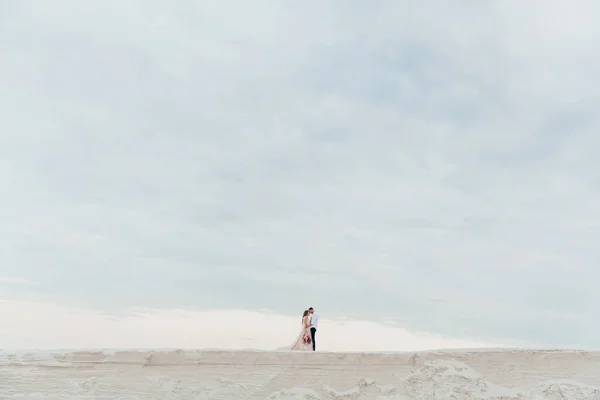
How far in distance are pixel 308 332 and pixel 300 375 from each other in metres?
2.28

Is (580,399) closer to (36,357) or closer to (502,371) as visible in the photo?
(502,371)

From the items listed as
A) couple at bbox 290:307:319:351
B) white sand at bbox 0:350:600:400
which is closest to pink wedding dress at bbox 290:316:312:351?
couple at bbox 290:307:319:351

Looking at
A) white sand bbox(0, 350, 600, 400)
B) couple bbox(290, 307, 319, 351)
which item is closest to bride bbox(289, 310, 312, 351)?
couple bbox(290, 307, 319, 351)

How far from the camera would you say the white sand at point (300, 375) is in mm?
6559

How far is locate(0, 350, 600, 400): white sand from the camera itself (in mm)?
6559

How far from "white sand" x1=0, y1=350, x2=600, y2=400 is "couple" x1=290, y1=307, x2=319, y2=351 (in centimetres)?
211

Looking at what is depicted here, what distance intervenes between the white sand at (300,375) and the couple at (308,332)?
2112 mm

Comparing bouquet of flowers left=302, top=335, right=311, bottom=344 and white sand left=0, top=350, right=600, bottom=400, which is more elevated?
bouquet of flowers left=302, top=335, right=311, bottom=344

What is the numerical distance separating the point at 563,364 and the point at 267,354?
3.60 metres

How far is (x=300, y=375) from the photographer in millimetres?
6719

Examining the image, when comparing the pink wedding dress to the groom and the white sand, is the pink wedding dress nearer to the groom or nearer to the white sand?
the groom

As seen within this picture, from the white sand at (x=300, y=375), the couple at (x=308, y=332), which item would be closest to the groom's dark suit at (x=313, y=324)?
the couple at (x=308, y=332)

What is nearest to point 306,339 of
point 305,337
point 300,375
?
point 305,337

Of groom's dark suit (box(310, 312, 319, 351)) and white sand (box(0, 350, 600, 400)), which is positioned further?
groom's dark suit (box(310, 312, 319, 351))
